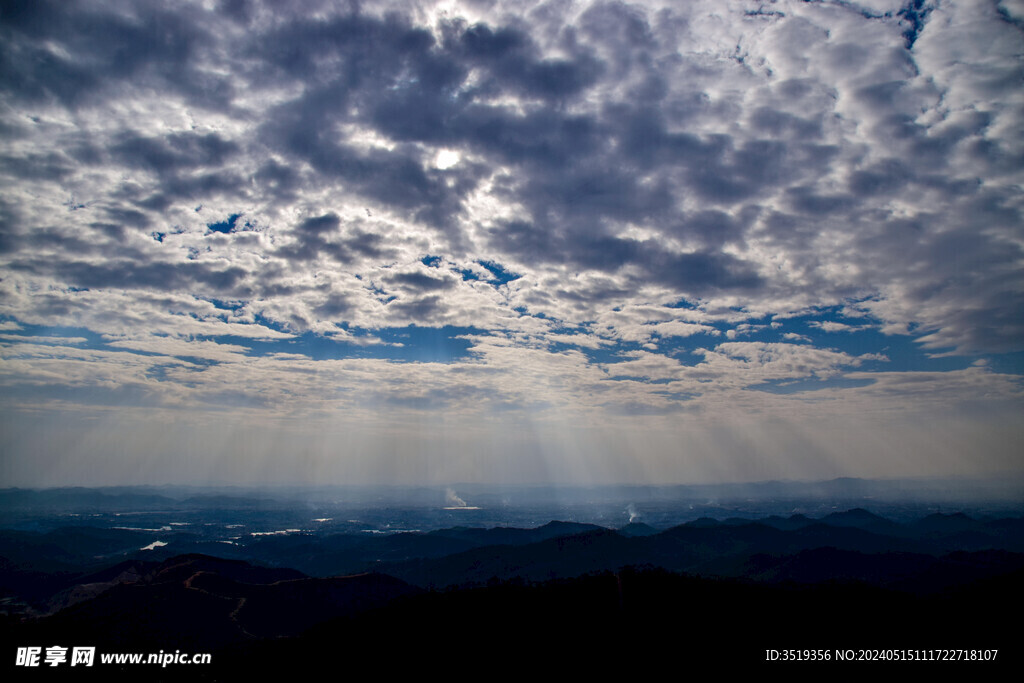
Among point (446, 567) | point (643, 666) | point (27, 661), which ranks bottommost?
point (446, 567)

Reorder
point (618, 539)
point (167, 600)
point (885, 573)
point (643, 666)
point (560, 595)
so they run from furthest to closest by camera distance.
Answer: point (618, 539) < point (885, 573) < point (167, 600) < point (560, 595) < point (643, 666)

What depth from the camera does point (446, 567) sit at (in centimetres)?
15738

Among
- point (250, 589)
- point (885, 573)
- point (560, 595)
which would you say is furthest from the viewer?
point (885, 573)

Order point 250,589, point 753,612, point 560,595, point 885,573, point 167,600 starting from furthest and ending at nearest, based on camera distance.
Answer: point 885,573 → point 250,589 → point 167,600 → point 560,595 → point 753,612

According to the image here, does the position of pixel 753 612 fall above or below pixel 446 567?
above

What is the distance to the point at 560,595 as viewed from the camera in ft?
203

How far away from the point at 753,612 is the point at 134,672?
220ft

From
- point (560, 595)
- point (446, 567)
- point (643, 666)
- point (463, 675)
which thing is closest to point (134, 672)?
point (463, 675)

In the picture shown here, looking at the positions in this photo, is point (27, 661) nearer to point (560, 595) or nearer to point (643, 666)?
point (560, 595)

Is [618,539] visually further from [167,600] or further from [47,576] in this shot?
[47,576]

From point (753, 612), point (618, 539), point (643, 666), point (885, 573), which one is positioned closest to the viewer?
point (643, 666)

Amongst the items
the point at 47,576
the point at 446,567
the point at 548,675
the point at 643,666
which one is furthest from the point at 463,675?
the point at 47,576

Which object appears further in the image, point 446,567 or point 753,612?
point 446,567

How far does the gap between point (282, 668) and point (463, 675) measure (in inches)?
772
